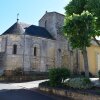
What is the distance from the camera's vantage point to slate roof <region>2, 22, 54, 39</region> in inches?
1429

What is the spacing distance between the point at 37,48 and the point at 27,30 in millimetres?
3405

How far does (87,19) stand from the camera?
1909cm

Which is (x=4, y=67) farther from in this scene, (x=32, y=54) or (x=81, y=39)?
(x=81, y=39)

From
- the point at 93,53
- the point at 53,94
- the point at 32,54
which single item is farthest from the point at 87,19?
the point at 93,53

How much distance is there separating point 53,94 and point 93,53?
79.0 ft

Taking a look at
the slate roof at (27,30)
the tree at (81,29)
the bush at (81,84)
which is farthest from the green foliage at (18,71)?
the bush at (81,84)

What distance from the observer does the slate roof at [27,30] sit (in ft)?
119

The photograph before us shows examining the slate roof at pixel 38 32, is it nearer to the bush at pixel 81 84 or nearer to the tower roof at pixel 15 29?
the tower roof at pixel 15 29

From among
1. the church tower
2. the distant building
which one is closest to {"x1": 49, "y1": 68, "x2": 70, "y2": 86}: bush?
the distant building

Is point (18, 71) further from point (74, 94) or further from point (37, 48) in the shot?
point (74, 94)

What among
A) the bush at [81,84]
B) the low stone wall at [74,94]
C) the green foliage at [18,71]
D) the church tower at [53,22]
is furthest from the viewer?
the church tower at [53,22]

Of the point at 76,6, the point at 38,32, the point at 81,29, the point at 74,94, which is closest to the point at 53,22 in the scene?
the point at 38,32

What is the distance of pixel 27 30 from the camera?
123 feet

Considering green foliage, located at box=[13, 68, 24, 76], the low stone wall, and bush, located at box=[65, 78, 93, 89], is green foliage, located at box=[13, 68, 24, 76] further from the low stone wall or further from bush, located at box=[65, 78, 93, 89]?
bush, located at box=[65, 78, 93, 89]
